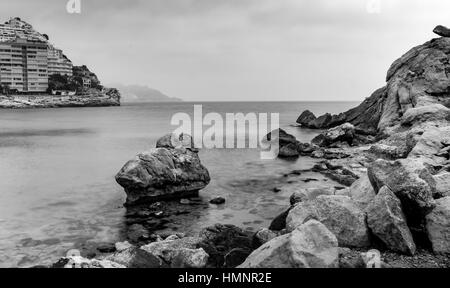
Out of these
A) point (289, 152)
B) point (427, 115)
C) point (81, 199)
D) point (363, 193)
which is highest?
point (427, 115)

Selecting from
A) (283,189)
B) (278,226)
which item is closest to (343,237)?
(278,226)

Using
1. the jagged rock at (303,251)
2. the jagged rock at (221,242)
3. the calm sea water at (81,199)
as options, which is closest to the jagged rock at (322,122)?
the calm sea water at (81,199)

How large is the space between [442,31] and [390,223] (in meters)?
60.9

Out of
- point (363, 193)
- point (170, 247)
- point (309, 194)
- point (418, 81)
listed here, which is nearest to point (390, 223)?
point (363, 193)

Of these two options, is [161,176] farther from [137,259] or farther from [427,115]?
[427,115]

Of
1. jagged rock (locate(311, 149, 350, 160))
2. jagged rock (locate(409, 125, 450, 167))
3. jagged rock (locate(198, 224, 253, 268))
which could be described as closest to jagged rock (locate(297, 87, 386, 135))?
jagged rock (locate(311, 149, 350, 160))

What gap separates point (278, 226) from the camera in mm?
18234

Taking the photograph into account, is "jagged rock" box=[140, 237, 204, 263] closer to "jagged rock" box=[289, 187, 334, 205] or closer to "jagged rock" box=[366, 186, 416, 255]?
"jagged rock" box=[366, 186, 416, 255]

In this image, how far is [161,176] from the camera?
27094 mm

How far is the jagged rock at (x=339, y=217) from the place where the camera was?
44.4 feet

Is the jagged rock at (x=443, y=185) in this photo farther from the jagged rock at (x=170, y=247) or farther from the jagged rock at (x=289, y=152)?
the jagged rock at (x=289, y=152)
